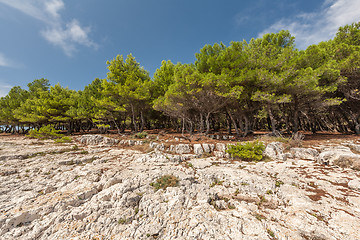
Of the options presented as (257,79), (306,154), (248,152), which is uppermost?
(257,79)

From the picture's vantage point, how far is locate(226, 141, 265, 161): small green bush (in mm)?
9289

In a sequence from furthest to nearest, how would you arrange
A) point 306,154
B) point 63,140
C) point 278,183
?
point 63,140 → point 306,154 → point 278,183

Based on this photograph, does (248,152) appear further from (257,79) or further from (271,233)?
(257,79)

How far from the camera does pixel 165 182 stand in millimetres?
6105

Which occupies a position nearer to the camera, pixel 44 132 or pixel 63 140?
pixel 63 140

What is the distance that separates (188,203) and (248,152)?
6.96 m

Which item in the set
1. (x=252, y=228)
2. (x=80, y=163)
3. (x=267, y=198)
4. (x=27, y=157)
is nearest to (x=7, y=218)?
(x=80, y=163)

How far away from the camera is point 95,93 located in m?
23.1

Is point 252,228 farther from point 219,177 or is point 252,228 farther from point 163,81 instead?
point 163,81

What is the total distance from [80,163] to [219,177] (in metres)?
10.3

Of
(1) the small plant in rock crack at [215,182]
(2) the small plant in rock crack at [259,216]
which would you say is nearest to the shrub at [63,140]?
(1) the small plant in rock crack at [215,182]

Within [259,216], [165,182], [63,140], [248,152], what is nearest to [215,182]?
[259,216]

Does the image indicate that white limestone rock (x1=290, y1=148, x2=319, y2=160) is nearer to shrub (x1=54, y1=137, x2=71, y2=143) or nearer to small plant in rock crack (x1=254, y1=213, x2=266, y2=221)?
small plant in rock crack (x1=254, y1=213, x2=266, y2=221)

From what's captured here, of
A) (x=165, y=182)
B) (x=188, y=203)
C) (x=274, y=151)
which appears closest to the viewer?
(x=188, y=203)
